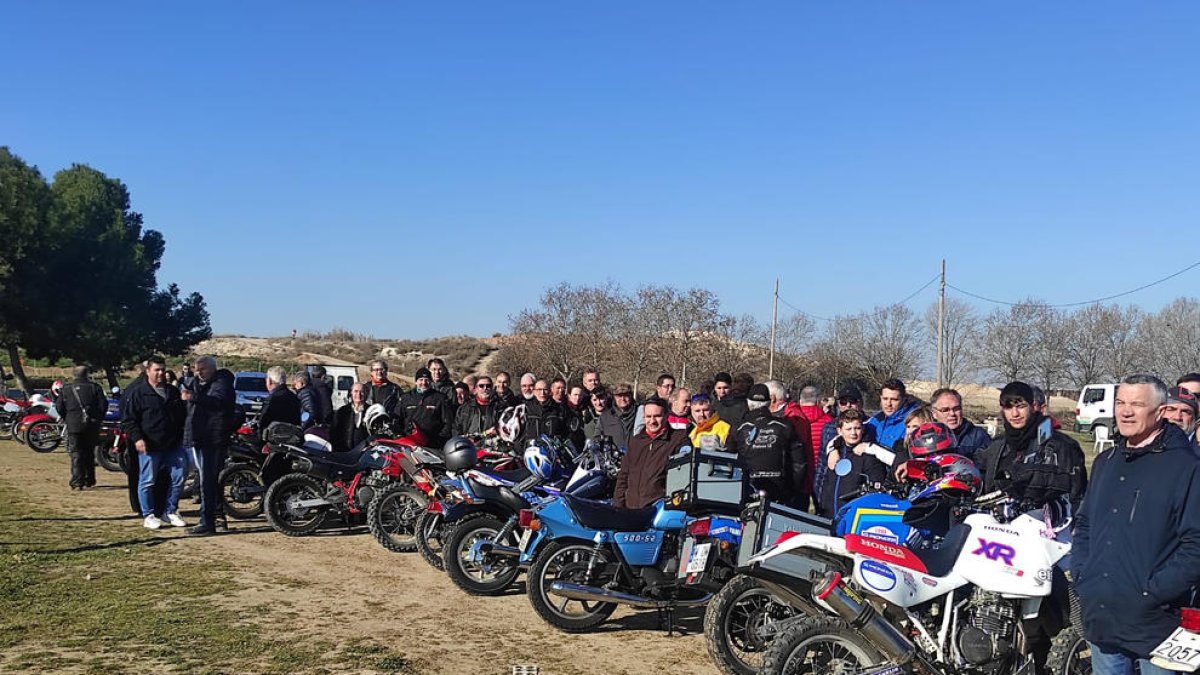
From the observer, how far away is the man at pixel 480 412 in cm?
1099

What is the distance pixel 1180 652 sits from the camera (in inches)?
138

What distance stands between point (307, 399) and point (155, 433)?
216 cm

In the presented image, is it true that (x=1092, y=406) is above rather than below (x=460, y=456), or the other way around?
above

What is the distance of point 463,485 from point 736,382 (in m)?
2.86

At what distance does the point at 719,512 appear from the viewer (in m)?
6.64

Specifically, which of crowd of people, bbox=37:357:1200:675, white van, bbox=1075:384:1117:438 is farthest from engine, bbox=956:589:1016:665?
white van, bbox=1075:384:1117:438

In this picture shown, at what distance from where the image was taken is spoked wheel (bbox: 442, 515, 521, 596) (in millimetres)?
7711

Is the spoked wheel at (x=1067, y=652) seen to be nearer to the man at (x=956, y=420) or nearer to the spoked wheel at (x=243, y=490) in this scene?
the man at (x=956, y=420)

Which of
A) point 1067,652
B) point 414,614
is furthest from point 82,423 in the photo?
point 1067,652

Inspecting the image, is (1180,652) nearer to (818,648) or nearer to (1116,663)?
(1116,663)

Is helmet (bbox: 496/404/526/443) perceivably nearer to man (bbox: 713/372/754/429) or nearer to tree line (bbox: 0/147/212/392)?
man (bbox: 713/372/754/429)

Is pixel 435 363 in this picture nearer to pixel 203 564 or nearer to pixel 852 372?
pixel 203 564

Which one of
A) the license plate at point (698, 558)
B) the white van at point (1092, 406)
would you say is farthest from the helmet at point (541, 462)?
the white van at point (1092, 406)

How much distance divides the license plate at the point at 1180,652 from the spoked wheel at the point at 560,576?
3.72m
